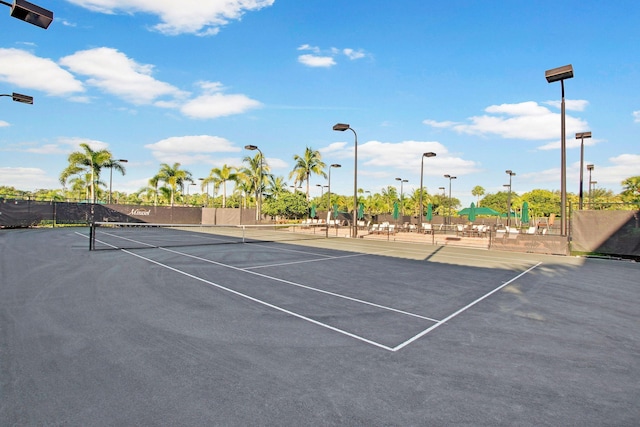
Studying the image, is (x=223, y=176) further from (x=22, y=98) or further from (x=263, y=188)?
(x=22, y=98)

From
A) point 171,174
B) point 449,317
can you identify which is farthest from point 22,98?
point 171,174

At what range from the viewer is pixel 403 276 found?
11.0 meters

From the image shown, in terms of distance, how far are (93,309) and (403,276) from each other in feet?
26.6

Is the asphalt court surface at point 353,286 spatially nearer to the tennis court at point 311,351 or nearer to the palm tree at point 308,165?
the tennis court at point 311,351

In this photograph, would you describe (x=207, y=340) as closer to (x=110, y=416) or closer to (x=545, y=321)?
(x=110, y=416)

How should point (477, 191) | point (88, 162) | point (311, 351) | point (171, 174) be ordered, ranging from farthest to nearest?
point (477, 191) → point (171, 174) → point (88, 162) → point (311, 351)

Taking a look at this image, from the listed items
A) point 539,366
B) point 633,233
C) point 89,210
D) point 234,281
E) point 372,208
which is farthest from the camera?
point 372,208

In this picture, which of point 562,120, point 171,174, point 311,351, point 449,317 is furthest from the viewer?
point 171,174

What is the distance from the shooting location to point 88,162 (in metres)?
41.2

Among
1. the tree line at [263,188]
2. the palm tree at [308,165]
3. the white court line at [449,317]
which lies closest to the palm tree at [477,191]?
the tree line at [263,188]

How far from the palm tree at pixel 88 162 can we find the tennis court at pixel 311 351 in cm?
3678

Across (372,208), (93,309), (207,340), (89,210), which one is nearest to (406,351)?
(207,340)

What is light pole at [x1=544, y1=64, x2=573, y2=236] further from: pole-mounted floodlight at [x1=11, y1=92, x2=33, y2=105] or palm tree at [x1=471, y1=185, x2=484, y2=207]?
palm tree at [x1=471, y1=185, x2=484, y2=207]

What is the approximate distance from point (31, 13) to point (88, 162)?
3809cm
